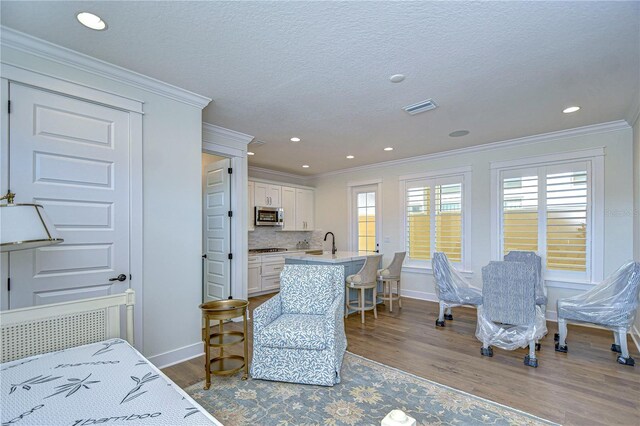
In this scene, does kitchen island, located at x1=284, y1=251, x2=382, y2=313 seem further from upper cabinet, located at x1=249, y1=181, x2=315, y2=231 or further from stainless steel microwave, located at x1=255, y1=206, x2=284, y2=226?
upper cabinet, located at x1=249, y1=181, x2=315, y2=231

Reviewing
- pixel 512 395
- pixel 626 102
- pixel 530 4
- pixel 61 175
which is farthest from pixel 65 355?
pixel 626 102

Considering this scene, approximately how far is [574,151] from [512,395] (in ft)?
11.5

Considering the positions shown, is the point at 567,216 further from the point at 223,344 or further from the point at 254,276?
the point at 254,276

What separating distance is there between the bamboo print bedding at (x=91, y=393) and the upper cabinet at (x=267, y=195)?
4.68m

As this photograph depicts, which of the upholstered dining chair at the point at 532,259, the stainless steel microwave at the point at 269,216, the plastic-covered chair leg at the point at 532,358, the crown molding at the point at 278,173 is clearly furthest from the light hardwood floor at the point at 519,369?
the crown molding at the point at 278,173

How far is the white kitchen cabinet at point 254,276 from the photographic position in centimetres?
598

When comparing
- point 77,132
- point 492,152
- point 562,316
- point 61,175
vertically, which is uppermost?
point 492,152

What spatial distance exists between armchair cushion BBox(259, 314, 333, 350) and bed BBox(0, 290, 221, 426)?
39.8 inches

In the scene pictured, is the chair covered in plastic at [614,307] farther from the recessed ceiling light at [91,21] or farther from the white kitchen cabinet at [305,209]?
the white kitchen cabinet at [305,209]

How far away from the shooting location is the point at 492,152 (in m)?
5.01

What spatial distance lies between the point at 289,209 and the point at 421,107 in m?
4.22

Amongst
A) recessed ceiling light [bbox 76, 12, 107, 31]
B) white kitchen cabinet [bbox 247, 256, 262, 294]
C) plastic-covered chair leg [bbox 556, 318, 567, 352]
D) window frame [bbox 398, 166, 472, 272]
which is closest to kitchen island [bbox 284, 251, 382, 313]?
white kitchen cabinet [bbox 247, 256, 262, 294]

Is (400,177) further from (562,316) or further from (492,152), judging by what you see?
(562,316)

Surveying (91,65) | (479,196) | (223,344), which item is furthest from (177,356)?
(479,196)
